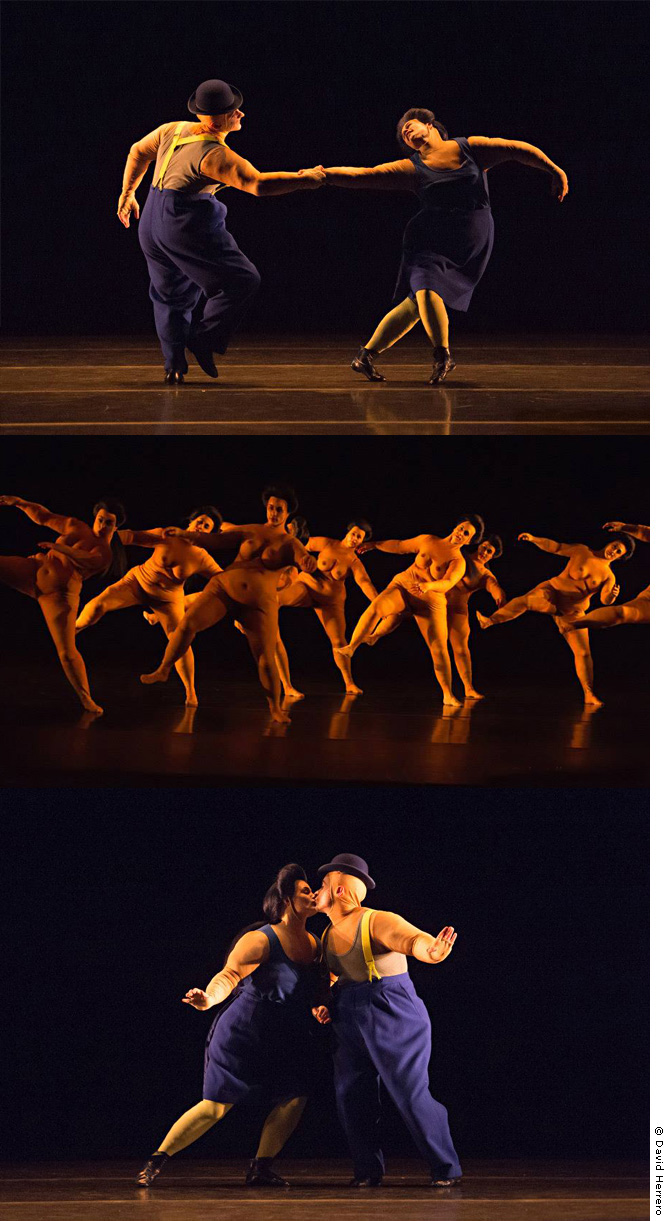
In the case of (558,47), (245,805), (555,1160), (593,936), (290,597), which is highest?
(558,47)

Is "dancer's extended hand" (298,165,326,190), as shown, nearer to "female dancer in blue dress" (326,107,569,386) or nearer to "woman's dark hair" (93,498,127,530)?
"female dancer in blue dress" (326,107,569,386)

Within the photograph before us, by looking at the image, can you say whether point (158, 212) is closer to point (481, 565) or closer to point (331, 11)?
point (331, 11)

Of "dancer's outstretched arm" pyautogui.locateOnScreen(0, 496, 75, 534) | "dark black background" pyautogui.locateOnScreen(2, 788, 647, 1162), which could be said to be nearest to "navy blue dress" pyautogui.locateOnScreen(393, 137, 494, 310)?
"dancer's outstretched arm" pyautogui.locateOnScreen(0, 496, 75, 534)

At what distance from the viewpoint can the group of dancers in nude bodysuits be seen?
7016mm

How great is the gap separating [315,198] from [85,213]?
3.14ft

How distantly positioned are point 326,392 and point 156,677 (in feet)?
4.26

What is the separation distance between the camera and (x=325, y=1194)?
655 centimetres

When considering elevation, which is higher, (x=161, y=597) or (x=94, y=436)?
(x=94, y=436)

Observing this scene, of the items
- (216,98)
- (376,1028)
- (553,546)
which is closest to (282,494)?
(553,546)

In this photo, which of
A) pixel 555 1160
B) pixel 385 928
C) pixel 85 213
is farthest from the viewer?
pixel 85 213

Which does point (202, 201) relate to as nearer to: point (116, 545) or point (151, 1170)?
point (116, 545)

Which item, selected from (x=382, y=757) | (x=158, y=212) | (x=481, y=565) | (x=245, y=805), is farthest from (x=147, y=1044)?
(x=158, y=212)

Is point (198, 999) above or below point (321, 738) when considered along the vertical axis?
below

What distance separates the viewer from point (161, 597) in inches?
280
